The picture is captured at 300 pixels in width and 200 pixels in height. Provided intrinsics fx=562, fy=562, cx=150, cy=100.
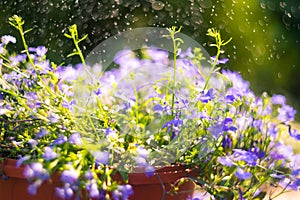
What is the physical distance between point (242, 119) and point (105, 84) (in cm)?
28

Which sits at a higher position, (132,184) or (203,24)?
(203,24)

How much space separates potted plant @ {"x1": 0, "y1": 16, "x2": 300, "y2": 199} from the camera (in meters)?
0.84

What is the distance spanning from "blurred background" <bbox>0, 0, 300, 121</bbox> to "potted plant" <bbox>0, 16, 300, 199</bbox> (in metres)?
0.97

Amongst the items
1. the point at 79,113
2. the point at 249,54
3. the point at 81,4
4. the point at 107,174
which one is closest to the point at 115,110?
the point at 79,113

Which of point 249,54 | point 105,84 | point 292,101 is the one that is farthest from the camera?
point 292,101

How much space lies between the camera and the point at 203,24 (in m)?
2.39

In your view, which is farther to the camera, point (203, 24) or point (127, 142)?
point (203, 24)

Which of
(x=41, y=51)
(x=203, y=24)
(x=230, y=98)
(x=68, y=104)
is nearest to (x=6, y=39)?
(x=41, y=51)

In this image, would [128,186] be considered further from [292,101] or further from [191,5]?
[292,101]

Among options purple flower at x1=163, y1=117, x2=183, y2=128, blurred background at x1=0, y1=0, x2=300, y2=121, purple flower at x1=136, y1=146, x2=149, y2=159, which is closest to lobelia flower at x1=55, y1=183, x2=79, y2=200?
purple flower at x1=136, y1=146, x2=149, y2=159

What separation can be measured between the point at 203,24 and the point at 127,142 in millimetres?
1514

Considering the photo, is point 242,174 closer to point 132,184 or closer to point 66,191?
point 132,184

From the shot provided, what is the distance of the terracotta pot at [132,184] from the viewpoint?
88cm

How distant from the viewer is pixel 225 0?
2588mm
